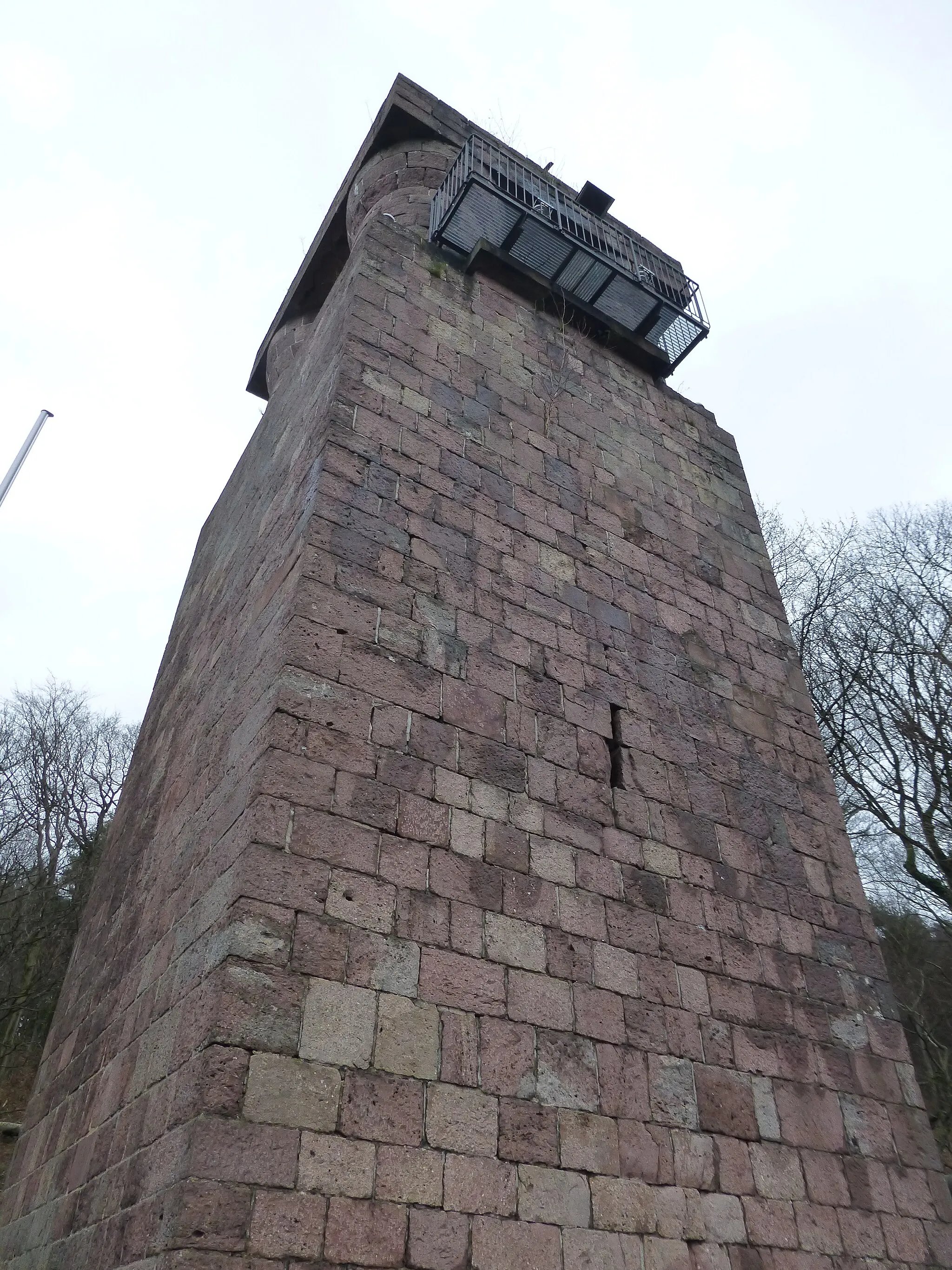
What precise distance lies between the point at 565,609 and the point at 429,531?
103 cm

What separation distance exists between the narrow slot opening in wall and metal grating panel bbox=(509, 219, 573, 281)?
13.9ft

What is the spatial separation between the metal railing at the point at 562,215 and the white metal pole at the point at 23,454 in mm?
5367

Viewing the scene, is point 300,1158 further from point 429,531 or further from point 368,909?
point 429,531

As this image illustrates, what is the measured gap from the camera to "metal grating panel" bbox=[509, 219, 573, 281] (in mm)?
7641

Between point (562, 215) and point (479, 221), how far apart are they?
4.91ft

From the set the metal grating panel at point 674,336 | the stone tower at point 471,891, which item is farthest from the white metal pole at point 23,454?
the metal grating panel at point 674,336

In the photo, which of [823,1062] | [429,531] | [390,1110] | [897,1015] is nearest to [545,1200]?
[390,1110]

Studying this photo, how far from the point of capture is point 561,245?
25.7 ft

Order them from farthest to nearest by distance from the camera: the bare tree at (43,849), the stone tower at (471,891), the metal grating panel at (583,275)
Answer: the bare tree at (43,849)
the metal grating panel at (583,275)
the stone tower at (471,891)

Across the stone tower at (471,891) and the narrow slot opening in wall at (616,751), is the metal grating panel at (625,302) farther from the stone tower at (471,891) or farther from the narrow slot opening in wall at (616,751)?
the narrow slot opening in wall at (616,751)

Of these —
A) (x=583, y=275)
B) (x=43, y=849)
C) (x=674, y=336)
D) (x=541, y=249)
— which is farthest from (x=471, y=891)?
(x=43, y=849)

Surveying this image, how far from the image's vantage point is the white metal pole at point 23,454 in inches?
377

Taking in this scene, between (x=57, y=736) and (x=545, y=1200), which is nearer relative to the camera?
(x=545, y=1200)

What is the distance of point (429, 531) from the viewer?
5387mm
